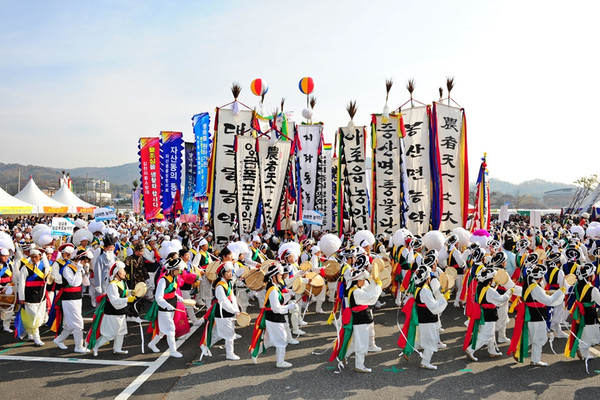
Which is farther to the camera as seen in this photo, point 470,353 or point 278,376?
point 470,353

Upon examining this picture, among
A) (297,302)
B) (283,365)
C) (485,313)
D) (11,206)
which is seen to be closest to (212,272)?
(297,302)

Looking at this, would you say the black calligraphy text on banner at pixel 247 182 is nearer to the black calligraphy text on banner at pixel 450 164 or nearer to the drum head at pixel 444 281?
the black calligraphy text on banner at pixel 450 164

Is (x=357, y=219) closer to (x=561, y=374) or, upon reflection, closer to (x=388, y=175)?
(x=388, y=175)

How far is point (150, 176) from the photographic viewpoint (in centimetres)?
1738

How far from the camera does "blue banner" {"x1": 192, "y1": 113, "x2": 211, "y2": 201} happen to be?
15.9 m

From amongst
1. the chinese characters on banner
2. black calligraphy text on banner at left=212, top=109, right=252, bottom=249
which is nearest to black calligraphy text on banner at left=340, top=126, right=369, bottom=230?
the chinese characters on banner

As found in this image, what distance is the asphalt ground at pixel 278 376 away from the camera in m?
5.26

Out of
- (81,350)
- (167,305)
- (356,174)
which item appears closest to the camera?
(167,305)

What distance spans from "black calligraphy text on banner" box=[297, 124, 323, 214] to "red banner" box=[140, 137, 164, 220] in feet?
22.6

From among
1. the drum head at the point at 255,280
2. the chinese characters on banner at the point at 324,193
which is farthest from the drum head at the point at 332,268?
the chinese characters on banner at the point at 324,193

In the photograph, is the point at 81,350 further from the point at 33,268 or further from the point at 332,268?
the point at 332,268

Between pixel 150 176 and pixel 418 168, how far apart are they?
11.1m

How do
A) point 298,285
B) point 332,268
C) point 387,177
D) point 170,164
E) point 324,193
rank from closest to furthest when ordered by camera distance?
point 298,285, point 332,268, point 387,177, point 324,193, point 170,164

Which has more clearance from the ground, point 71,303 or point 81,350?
point 71,303
